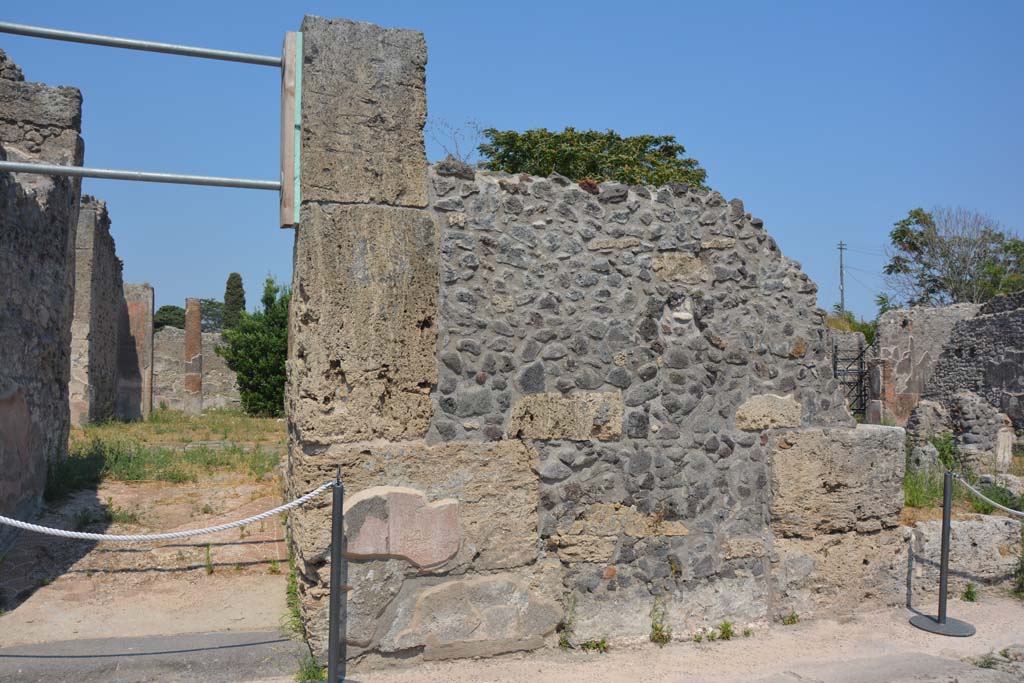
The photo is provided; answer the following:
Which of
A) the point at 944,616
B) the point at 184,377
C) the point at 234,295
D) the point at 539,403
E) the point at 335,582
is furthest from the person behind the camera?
the point at 234,295

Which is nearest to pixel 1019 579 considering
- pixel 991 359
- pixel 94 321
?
pixel 991 359

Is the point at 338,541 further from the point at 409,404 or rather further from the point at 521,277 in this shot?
the point at 521,277

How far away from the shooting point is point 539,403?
14.5 ft

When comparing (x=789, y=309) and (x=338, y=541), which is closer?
(x=338, y=541)

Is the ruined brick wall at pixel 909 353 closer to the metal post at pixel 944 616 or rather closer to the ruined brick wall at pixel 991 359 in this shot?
the ruined brick wall at pixel 991 359

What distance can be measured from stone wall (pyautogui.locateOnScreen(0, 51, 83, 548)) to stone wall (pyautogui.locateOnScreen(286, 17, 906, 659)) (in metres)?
2.22

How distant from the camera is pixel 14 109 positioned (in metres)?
7.61

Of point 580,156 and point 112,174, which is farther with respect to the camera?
point 580,156

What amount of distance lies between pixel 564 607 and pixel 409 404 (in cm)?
142

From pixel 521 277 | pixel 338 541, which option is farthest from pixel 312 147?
pixel 338 541

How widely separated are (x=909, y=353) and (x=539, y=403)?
1698 centimetres

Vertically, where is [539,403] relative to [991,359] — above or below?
below

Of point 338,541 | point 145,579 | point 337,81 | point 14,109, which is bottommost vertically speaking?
point 145,579

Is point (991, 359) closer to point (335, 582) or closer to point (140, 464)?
point (140, 464)
